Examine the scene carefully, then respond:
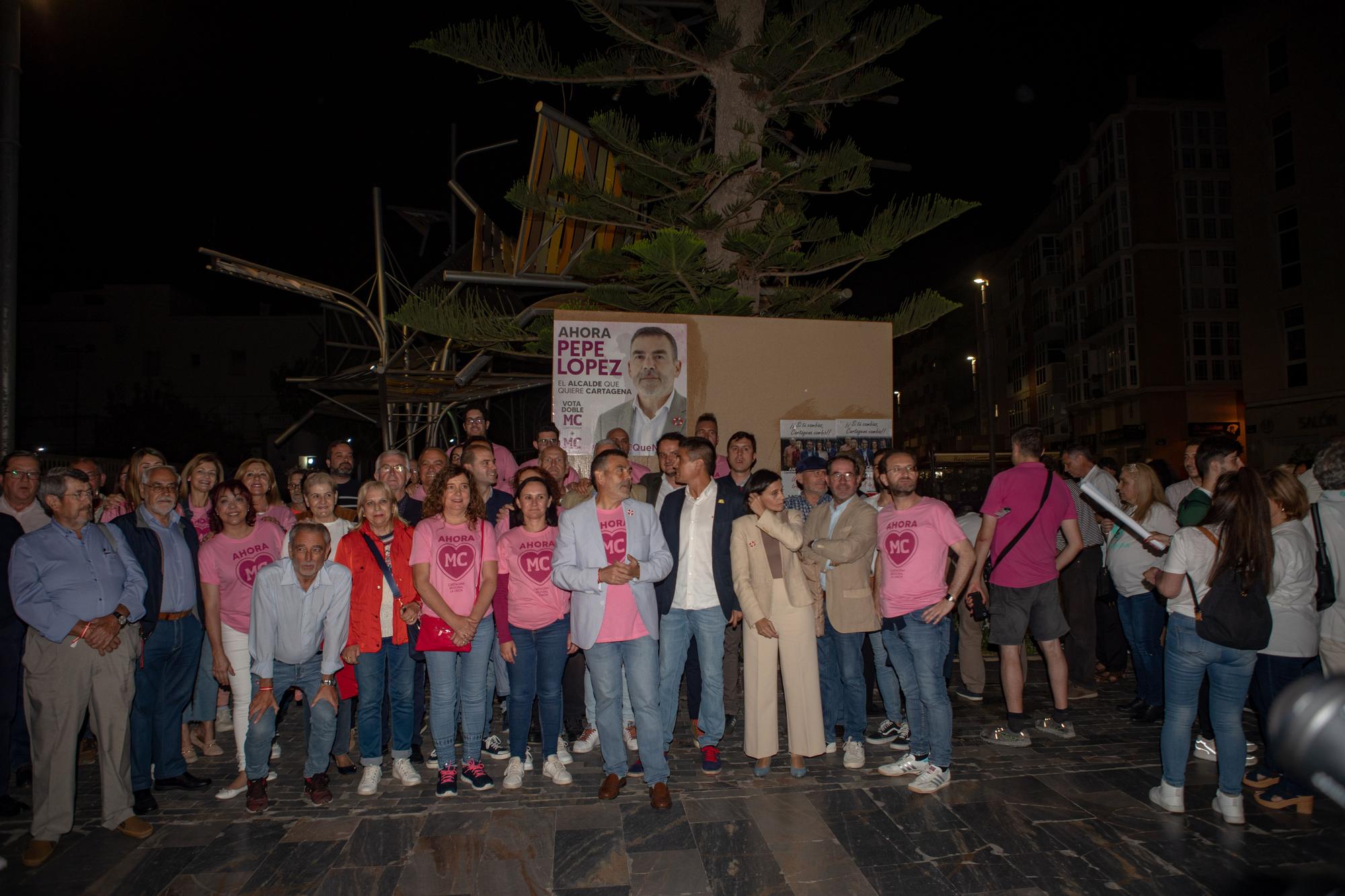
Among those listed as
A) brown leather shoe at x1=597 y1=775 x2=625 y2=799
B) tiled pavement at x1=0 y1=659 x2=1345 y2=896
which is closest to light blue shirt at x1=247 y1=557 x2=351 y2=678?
tiled pavement at x1=0 y1=659 x2=1345 y2=896

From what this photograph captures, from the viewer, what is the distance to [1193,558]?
438 cm

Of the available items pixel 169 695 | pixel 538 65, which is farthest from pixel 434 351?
pixel 169 695

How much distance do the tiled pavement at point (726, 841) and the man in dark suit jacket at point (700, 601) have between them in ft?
1.40

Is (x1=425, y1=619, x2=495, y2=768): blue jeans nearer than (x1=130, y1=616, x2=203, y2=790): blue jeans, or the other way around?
(x1=130, y1=616, x2=203, y2=790): blue jeans

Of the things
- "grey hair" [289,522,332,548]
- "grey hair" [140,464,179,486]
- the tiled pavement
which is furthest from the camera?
"grey hair" [140,464,179,486]

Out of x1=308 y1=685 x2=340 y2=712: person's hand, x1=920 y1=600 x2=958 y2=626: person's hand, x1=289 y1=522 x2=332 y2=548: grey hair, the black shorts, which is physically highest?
x1=289 y1=522 x2=332 y2=548: grey hair

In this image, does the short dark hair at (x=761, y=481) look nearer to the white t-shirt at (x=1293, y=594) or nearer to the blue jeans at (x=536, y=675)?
the blue jeans at (x=536, y=675)

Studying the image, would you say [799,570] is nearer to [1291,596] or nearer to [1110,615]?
[1291,596]

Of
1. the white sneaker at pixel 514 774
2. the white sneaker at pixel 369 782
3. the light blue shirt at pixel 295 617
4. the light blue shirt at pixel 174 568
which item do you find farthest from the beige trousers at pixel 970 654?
the light blue shirt at pixel 174 568

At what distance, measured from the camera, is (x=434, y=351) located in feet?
60.4

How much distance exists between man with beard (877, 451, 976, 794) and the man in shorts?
84 cm

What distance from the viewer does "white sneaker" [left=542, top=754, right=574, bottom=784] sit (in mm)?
5121

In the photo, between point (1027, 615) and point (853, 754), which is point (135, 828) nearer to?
point (853, 754)

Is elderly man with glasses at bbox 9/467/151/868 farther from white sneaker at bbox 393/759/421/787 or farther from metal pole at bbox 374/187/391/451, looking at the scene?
metal pole at bbox 374/187/391/451
